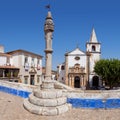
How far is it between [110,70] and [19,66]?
16502 mm

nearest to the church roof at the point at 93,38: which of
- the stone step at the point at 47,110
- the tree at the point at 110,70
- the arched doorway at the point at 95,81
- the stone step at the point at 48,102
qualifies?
the arched doorway at the point at 95,81

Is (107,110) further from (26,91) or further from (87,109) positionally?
(26,91)

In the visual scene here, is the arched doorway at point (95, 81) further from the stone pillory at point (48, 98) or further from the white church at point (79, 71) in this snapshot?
the stone pillory at point (48, 98)

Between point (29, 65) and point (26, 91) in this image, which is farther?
point (29, 65)

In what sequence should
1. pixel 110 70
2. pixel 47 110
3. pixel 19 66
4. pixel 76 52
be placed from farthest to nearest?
pixel 76 52 → pixel 19 66 → pixel 110 70 → pixel 47 110

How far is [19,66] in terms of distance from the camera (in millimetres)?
31406

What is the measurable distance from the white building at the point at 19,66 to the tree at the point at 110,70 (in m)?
13.3

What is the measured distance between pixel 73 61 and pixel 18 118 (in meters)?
31.9

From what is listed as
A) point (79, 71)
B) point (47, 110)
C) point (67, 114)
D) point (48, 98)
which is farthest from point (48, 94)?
point (79, 71)

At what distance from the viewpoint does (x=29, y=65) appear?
33.2 meters

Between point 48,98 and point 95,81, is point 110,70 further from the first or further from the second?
point 48,98

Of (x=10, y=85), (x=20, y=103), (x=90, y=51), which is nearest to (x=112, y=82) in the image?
(x=90, y=51)

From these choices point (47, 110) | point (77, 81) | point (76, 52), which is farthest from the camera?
point (76, 52)

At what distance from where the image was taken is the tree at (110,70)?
29.4 m
